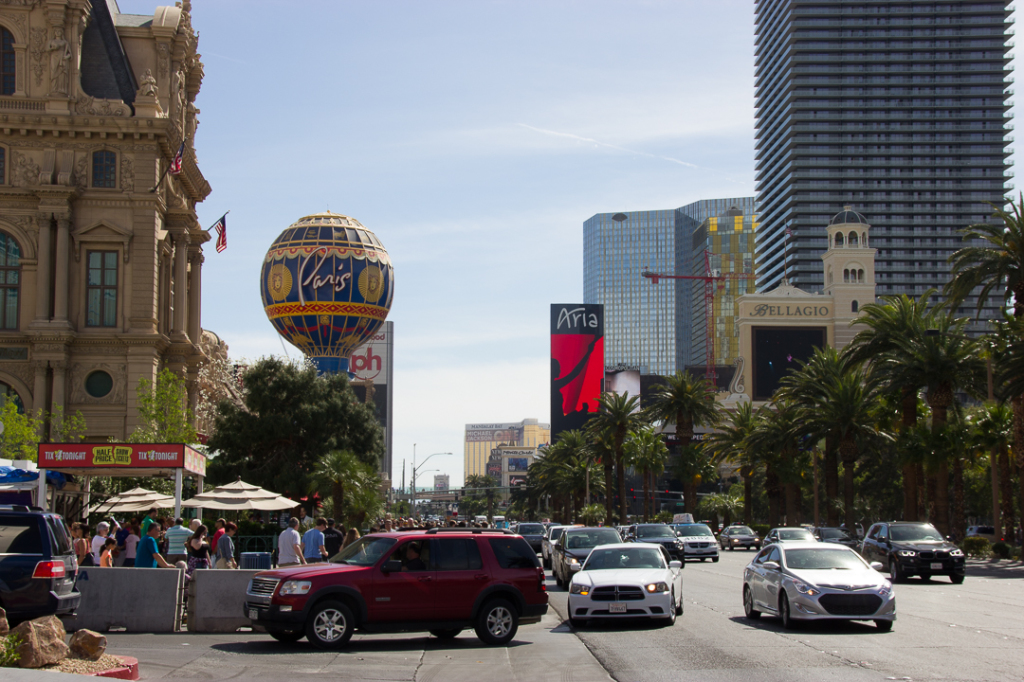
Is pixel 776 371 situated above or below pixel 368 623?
above

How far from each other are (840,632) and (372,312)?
2186 inches

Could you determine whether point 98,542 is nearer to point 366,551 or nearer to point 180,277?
point 366,551

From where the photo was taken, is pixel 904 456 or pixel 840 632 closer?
pixel 840 632

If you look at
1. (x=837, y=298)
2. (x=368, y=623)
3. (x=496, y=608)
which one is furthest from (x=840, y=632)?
(x=837, y=298)

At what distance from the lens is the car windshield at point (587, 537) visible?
27644 millimetres

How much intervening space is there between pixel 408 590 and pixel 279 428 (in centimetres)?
4081

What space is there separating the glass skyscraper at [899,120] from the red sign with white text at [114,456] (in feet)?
567

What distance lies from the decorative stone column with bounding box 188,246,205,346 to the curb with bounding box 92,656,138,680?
45579 mm

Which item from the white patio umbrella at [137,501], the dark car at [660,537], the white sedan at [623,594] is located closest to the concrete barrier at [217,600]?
the white sedan at [623,594]

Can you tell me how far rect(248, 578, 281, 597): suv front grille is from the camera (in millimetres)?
15561

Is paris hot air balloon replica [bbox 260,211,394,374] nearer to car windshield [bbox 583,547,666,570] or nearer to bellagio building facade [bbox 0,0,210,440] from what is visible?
bellagio building facade [bbox 0,0,210,440]

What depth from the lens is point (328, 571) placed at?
613 inches

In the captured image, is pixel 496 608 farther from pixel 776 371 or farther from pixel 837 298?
pixel 837 298

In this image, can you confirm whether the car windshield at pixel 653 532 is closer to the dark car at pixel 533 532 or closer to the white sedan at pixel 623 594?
the dark car at pixel 533 532
